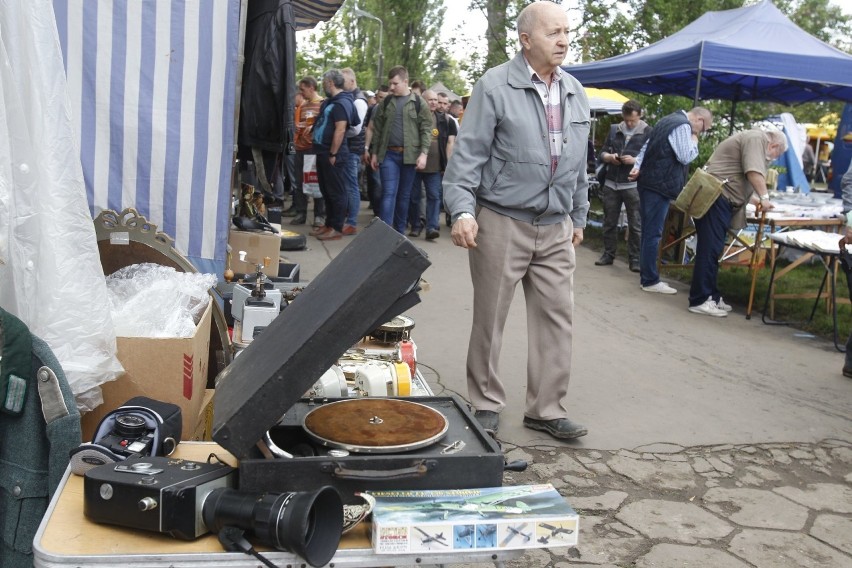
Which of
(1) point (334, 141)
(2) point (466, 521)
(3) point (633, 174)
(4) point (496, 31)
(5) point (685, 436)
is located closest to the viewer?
(2) point (466, 521)

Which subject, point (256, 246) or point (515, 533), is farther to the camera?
point (256, 246)

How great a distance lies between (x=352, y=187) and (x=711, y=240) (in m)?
4.18

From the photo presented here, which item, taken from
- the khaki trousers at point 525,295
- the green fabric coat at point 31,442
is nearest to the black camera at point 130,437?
the green fabric coat at point 31,442

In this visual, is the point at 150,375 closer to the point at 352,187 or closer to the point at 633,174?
the point at 352,187

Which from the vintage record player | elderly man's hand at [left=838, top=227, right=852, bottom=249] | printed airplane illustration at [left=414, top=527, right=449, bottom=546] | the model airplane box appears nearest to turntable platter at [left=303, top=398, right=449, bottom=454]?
the vintage record player

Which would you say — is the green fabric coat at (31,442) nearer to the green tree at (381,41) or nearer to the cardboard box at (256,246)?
the cardboard box at (256,246)

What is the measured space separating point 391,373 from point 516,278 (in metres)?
1.28

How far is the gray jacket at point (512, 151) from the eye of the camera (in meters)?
3.98

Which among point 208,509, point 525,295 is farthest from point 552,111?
point 208,509

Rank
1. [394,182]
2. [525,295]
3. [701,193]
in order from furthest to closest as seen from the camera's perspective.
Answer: [394,182] → [701,193] → [525,295]

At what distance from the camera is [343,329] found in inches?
71.6

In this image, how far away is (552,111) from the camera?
13.3 feet

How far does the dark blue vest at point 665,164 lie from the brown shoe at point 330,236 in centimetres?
360

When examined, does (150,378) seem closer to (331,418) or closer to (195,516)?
(331,418)
